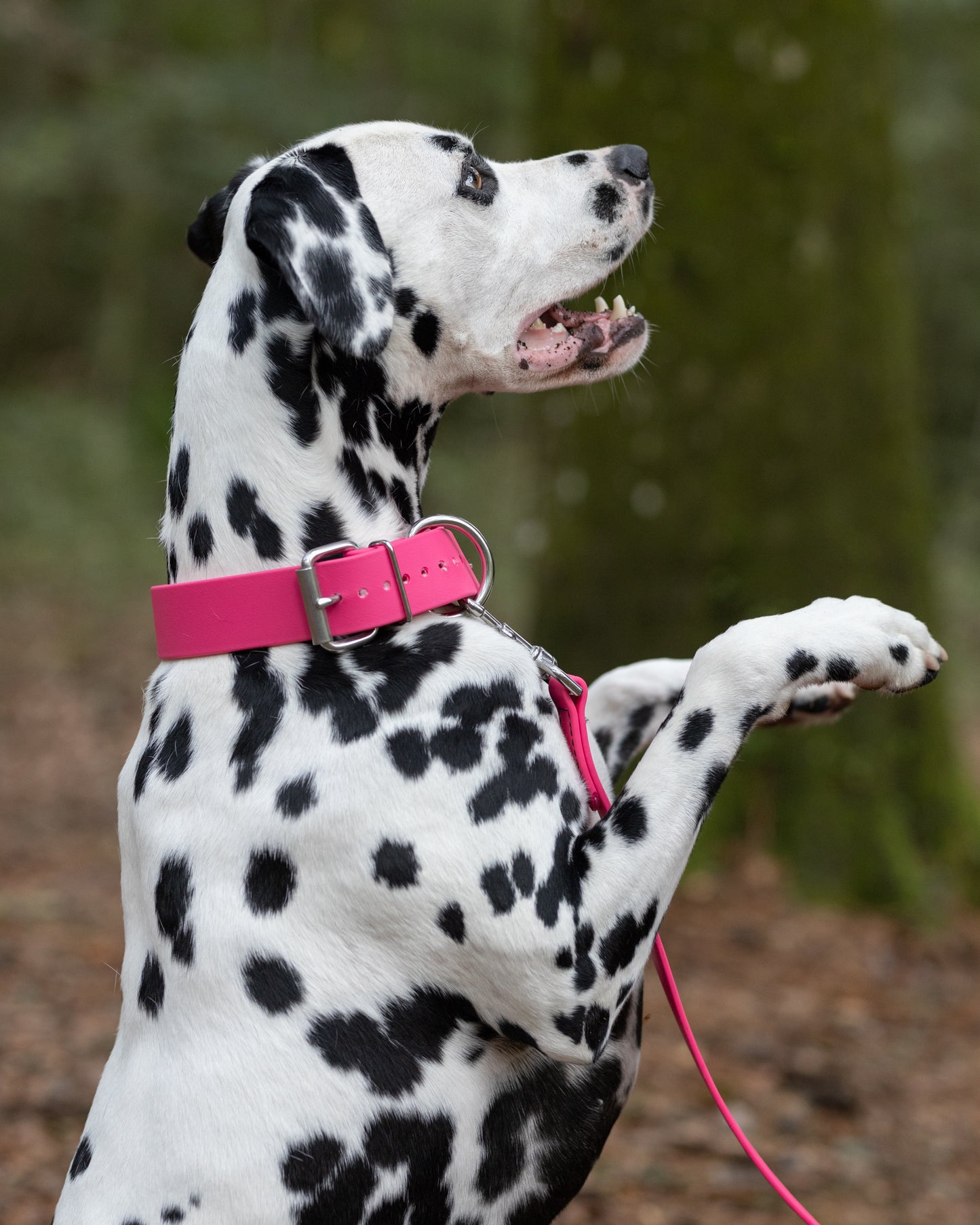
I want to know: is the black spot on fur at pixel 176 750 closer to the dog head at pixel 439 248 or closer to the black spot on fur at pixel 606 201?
the dog head at pixel 439 248

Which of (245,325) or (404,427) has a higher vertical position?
(245,325)

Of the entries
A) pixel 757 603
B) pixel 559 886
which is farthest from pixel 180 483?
pixel 757 603

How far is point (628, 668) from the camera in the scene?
3221 mm

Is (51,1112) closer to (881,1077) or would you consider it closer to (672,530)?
(881,1077)

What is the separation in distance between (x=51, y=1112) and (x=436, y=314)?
11.3ft

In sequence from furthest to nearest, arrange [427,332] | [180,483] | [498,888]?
[427,332], [180,483], [498,888]

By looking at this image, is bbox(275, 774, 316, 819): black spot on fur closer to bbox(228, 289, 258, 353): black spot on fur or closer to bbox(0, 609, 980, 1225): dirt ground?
bbox(228, 289, 258, 353): black spot on fur

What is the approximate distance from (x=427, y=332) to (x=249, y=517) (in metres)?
0.59

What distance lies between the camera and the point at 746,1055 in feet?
17.0

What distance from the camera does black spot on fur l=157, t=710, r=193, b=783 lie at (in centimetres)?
245

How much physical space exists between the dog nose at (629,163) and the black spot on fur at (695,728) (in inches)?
53.6

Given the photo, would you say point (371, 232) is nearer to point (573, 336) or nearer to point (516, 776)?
point (573, 336)

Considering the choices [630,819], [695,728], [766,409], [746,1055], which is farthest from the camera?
[766,409]

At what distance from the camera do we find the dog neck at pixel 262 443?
257 cm
